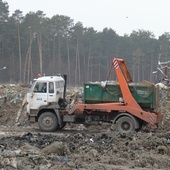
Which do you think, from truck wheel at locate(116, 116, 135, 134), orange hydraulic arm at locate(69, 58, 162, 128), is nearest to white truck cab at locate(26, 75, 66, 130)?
orange hydraulic arm at locate(69, 58, 162, 128)

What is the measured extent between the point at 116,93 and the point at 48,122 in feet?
11.1

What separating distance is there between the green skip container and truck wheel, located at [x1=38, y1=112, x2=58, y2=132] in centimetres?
172

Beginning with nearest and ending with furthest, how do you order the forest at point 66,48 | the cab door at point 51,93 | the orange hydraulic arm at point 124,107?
the orange hydraulic arm at point 124,107
the cab door at point 51,93
the forest at point 66,48

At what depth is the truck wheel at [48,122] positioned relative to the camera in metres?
17.8

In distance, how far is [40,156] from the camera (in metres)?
9.82

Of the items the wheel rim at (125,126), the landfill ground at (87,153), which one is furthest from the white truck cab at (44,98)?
the landfill ground at (87,153)

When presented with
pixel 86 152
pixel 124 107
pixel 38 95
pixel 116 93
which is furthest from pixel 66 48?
pixel 86 152

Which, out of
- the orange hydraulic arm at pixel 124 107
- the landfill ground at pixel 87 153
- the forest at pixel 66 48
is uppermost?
the forest at pixel 66 48

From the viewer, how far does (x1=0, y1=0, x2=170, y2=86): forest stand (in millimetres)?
49406

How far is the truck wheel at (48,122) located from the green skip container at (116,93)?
172 cm

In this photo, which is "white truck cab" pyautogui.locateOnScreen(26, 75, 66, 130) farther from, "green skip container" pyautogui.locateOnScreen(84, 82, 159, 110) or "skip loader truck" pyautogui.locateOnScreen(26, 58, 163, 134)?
"green skip container" pyautogui.locateOnScreen(84, 82, 159, 110)

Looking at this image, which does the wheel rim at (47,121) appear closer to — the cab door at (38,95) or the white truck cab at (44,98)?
the white truck cab at (44,98)

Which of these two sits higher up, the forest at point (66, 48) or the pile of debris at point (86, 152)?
the forest at point (66, 48)

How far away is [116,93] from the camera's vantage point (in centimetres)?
1709
